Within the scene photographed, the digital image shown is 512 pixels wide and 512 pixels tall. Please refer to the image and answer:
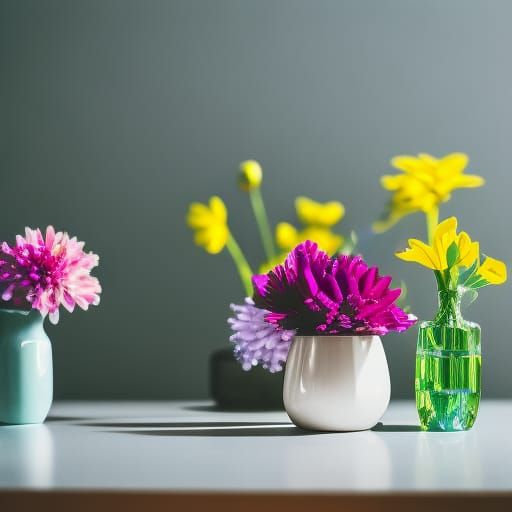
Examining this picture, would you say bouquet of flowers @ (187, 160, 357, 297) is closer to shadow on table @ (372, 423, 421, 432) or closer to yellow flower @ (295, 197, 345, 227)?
yellow flower @ (295, 197, 345, 227)

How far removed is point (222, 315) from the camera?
4.85 feet

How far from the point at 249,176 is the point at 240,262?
16 cm

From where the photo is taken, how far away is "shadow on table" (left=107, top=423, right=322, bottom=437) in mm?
943

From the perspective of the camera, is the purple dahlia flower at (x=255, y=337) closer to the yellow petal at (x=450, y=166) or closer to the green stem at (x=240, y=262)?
the green stem at (x=240, y=262)

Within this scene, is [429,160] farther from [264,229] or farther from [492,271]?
[492,271]

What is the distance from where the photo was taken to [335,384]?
0.93 meters

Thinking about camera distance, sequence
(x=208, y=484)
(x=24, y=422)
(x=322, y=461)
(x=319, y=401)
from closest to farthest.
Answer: (x=208, y=484), (x=322, y=461), (x=319, y=401), (x=24, y=422)

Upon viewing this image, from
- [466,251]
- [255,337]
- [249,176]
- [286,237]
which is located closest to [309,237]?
[286,237]

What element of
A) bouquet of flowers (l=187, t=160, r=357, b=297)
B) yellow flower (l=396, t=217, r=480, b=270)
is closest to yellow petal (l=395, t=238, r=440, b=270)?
yellow flower (l=396, t=217, r=480, b=270)

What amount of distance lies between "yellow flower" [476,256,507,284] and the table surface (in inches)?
7.2

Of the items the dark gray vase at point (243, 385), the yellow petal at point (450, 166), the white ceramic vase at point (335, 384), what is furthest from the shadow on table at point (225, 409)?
the yellow petal at point (450, 166)

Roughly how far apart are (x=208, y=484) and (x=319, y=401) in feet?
1.08

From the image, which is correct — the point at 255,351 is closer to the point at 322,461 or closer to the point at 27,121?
the point at 322,461

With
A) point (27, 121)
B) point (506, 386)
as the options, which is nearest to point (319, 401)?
point (506, 386)
